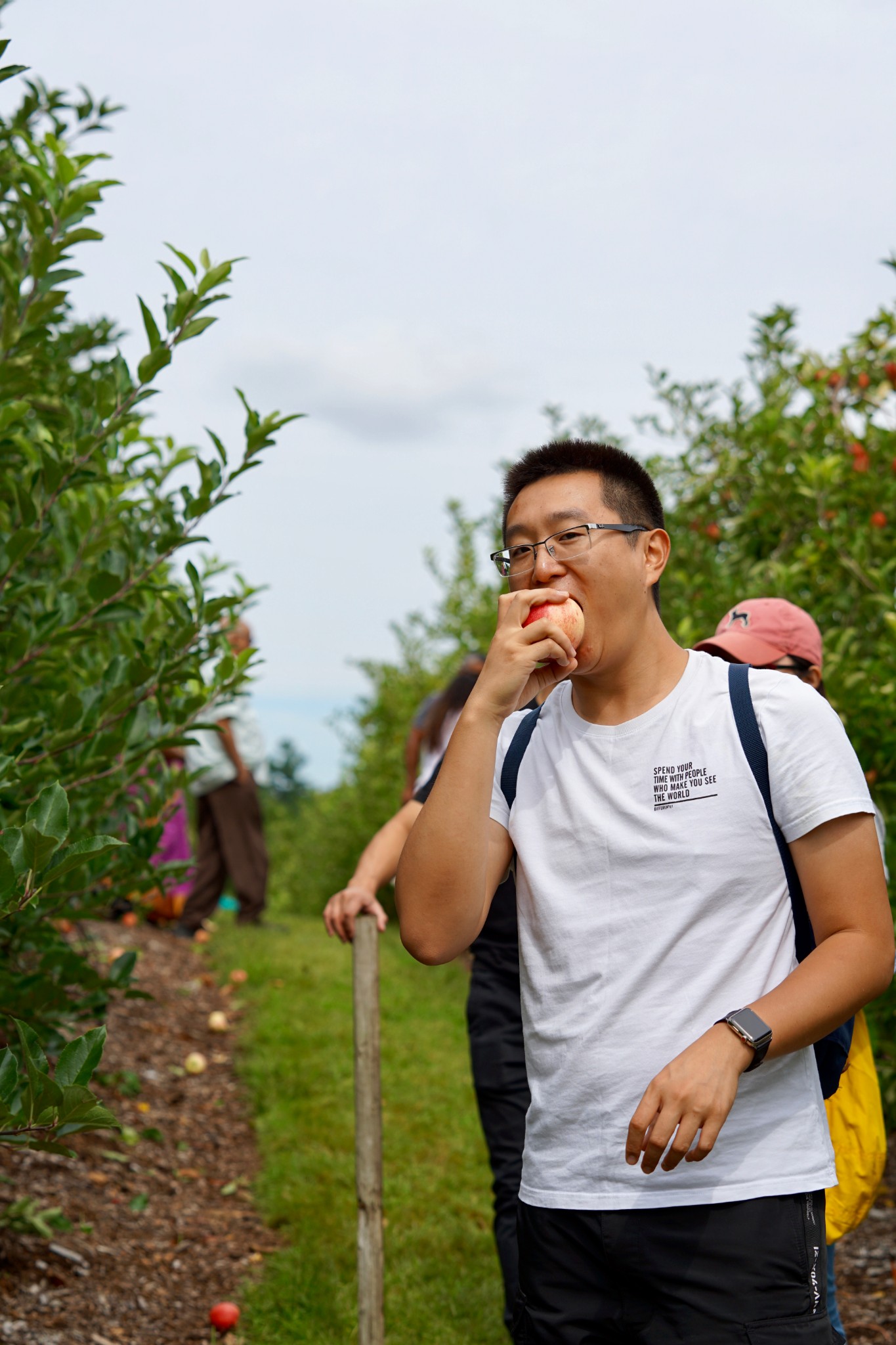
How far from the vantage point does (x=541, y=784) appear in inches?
81.5

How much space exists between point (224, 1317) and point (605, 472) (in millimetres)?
2975

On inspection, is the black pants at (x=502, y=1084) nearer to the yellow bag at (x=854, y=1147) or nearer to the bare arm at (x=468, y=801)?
the yellow bag at (x=854, y=1147)

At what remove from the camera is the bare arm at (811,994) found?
162 centimetres

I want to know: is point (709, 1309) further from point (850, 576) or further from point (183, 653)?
→ point (850, 576)

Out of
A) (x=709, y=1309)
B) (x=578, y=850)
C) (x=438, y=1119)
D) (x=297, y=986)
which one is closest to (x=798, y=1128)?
(x=709, y=1309)

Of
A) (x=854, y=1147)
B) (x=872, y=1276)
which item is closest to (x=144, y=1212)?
(x=872, y=1276)

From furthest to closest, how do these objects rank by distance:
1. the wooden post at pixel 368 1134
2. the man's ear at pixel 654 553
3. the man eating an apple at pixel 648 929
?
the wooden post at pixel 368 1134 < the man's ear at pixel 654 553 < the man eating an apple at pixel 648 929

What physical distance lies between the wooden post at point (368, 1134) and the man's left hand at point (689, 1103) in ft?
5.25

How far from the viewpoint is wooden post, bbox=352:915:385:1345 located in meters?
3.14

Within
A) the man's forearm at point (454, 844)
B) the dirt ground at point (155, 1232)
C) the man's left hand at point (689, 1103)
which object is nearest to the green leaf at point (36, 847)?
the man's forearm at point (454, 844)

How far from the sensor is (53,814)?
1832 mm

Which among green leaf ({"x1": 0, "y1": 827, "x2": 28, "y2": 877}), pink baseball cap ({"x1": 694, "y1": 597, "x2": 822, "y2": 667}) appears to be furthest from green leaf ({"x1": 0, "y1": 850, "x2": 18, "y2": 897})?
pink baseball cap ({"x1": 694, "y1": 597, "x2": 822, "y2": 667})

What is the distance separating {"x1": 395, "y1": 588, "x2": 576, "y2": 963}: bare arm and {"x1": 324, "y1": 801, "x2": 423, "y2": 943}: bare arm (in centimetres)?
122

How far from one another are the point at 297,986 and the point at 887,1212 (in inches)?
158
